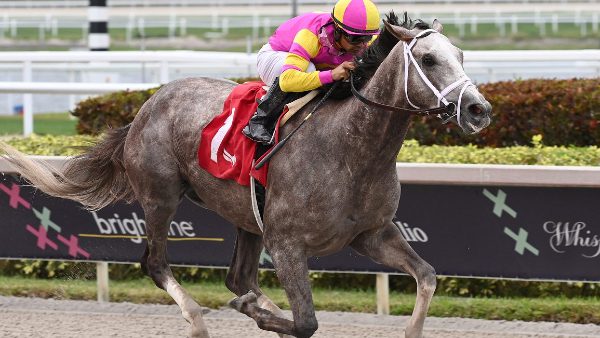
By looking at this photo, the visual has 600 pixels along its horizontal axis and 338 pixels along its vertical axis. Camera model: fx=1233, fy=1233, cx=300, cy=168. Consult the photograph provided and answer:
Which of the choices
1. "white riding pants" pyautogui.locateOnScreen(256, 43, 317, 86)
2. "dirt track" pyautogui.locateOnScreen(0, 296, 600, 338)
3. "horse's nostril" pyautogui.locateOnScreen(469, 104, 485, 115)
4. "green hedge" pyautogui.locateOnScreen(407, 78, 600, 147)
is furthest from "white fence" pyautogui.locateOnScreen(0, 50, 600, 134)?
"horse's nostril" pyautogui.locateOnScreen(469, 104, 485, 115)

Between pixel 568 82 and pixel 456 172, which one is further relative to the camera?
pixel 568 82

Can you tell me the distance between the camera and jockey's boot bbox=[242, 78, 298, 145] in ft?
17.4

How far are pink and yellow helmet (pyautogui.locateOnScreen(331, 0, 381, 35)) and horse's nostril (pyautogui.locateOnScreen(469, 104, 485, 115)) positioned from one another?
2.55 feet

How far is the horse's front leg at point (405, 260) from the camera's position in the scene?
5.19 m

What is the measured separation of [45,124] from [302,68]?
1194 centimetres

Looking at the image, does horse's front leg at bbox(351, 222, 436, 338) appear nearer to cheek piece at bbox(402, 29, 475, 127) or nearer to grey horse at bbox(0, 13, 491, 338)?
grey horse at bbox(0, 13, 491, 338)

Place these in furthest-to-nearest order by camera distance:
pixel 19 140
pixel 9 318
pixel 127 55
Answer: 1. pixel 127 55
2. pixel 19 140
3. pixel 9 318

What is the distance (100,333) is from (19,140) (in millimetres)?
2431

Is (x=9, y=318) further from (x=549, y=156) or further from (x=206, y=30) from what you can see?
(x=206, y=30)

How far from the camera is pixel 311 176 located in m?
5.05

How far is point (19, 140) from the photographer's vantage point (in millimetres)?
8320

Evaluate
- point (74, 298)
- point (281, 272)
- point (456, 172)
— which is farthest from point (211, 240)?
point (281, 272)

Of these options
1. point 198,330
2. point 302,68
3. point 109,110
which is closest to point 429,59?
point 302,68

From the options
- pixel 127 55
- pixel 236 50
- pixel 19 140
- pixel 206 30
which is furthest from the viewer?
pixel 206 30
